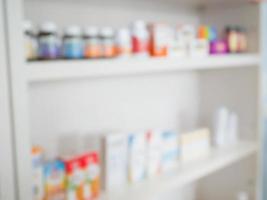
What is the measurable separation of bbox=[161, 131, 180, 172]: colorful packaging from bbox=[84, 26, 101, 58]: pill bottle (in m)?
0.41

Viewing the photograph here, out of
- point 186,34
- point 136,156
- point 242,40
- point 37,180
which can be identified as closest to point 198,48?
point 186,34

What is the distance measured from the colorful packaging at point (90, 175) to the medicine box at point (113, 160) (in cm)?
5

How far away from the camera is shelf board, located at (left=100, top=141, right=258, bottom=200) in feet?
3.48

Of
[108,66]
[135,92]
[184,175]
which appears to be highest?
[108,66]

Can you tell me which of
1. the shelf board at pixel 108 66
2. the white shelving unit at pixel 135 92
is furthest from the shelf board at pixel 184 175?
the shelf board at pixel 108 66

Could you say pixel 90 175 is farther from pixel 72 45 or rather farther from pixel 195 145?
pixel 195 145

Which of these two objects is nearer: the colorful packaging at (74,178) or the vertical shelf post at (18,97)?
the vertical shelf post at (18,97)

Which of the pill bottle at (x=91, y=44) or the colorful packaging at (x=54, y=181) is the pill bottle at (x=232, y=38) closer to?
the pill bottle at (x=91, y=44)

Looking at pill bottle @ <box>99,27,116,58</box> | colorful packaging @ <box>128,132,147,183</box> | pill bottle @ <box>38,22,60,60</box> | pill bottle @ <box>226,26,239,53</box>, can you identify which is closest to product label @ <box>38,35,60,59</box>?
pill bottle @ <box>38,22,60,60</box>

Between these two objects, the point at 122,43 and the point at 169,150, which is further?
the point at 169,150

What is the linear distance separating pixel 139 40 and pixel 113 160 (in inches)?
14.3

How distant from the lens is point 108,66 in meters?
0.94

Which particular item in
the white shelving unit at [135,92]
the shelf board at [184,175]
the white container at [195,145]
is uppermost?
the white shelving unit at [135,92]

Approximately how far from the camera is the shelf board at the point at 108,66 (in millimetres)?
779
